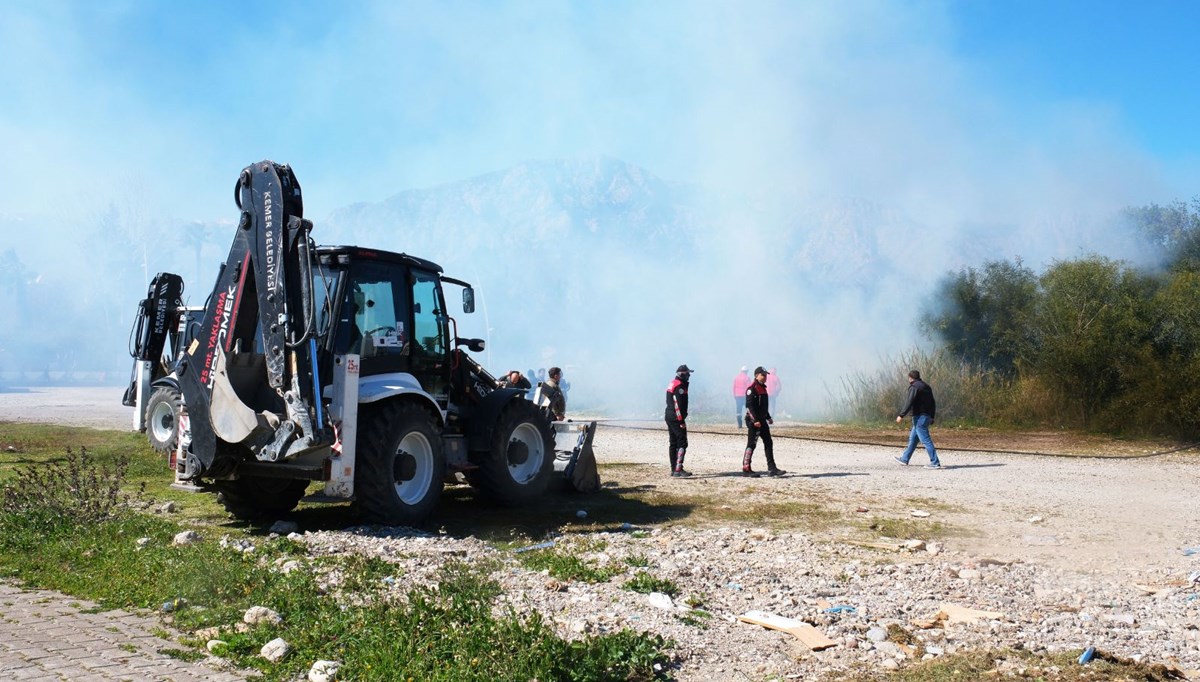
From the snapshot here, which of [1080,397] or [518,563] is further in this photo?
[1080,397]

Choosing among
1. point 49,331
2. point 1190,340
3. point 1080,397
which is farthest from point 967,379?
point 49,331

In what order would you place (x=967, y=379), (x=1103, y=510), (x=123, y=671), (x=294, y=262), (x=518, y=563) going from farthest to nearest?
(x=967, y=379) < (x=1103, y=510) < (x=294, y=262) < (x=518, y=563) < (x=123, y=671)

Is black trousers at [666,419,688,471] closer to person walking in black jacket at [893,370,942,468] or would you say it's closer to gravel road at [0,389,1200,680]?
gravel road at [0,389,1200,680]

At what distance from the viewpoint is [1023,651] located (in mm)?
5441

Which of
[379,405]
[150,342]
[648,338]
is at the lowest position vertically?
[379,405]

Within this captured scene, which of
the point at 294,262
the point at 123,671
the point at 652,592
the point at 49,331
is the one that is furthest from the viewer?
the point at 49,331

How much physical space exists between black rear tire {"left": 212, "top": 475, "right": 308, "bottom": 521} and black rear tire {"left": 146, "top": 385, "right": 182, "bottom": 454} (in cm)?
66

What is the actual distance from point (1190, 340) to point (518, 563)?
23770 mm

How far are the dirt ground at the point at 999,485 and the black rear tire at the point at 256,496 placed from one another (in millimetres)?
5467

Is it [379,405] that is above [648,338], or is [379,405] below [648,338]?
below

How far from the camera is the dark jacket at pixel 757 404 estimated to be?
632 inches

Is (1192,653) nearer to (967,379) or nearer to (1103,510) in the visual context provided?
(1103,510)

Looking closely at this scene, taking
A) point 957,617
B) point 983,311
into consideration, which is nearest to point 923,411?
point 957,617

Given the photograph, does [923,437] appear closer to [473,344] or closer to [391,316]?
[473,344]
